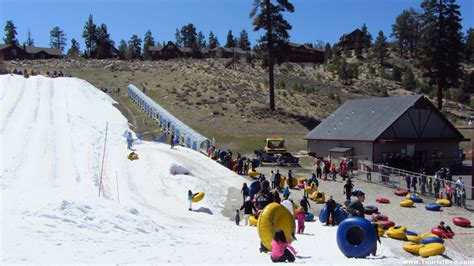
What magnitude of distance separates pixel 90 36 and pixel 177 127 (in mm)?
85877

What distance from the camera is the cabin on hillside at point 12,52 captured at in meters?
111

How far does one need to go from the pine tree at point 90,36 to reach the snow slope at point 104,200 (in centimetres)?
7418

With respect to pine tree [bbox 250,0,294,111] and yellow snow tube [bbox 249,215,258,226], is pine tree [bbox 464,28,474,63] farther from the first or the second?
yellow snow tube [bbox 249,215,258,226]

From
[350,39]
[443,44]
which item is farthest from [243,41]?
[443,44]

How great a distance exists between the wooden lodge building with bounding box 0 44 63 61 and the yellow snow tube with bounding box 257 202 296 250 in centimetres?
10893

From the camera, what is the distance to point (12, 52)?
114m

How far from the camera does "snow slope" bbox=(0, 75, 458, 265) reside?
465 inches

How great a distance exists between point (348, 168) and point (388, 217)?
443 inches

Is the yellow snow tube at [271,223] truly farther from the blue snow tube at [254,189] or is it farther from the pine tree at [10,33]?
the pine tree at [10,33]

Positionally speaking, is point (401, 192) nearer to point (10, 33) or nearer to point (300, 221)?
point (300, 221)

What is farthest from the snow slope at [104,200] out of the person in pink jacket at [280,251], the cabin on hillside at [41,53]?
the cabin on hillside at [41,53]

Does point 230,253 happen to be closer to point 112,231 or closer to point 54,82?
point 112,231

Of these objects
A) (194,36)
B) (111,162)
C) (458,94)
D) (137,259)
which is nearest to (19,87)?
(111,162)

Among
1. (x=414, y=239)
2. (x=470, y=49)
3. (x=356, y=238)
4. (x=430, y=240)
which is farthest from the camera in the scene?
(x=470, y=49)
